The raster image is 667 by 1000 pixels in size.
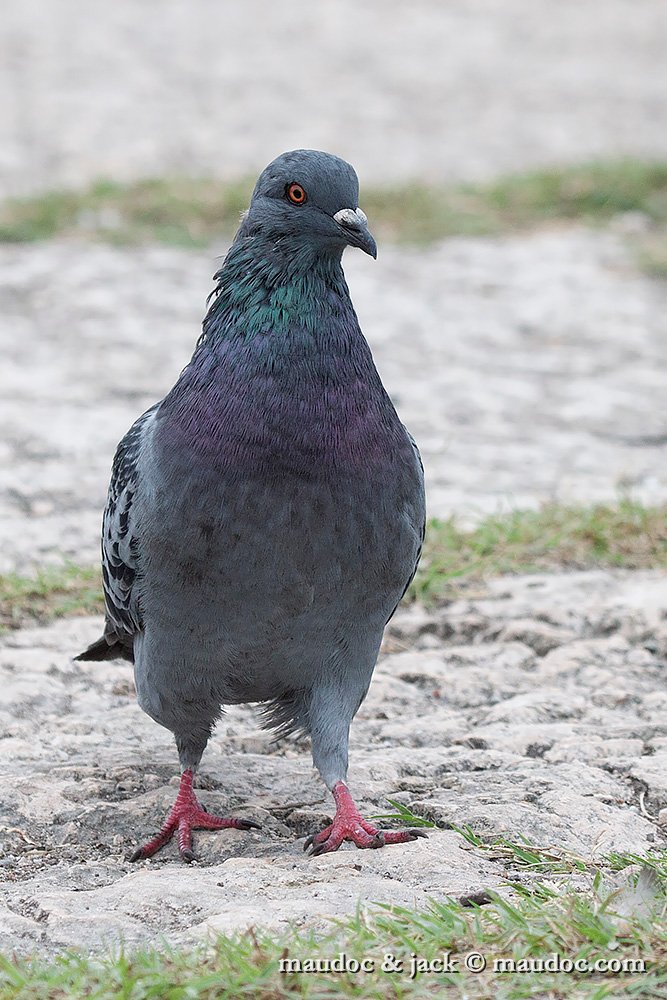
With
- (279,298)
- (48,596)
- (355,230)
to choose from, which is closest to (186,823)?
(279,298)

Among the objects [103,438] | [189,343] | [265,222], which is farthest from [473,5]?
[265,222]

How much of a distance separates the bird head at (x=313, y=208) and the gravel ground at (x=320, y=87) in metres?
8.70

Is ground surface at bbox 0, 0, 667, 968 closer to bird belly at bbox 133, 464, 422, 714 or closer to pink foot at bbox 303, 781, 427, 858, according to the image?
pink foot at bbox 303, 781, 427, 858

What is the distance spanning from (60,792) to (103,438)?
3521 mm

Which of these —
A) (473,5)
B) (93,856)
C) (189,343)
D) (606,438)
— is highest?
(473,5)

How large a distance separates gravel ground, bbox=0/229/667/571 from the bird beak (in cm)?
274

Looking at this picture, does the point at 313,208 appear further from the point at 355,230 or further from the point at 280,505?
the point at 280,505

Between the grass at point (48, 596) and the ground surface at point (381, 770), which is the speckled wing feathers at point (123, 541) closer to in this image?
the ground surface at point (381, 770)

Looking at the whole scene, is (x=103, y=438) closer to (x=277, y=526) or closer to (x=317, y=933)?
(x=277, y=526)

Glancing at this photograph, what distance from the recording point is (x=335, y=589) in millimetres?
3701

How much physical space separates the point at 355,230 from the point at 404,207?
26.4 feet

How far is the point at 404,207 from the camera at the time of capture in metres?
11.6

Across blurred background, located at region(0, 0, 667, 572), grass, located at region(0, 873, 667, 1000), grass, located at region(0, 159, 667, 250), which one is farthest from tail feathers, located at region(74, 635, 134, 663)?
grass, located at region(0, 159, 667, 250)

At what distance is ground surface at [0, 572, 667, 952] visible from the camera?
3287 millimetres
